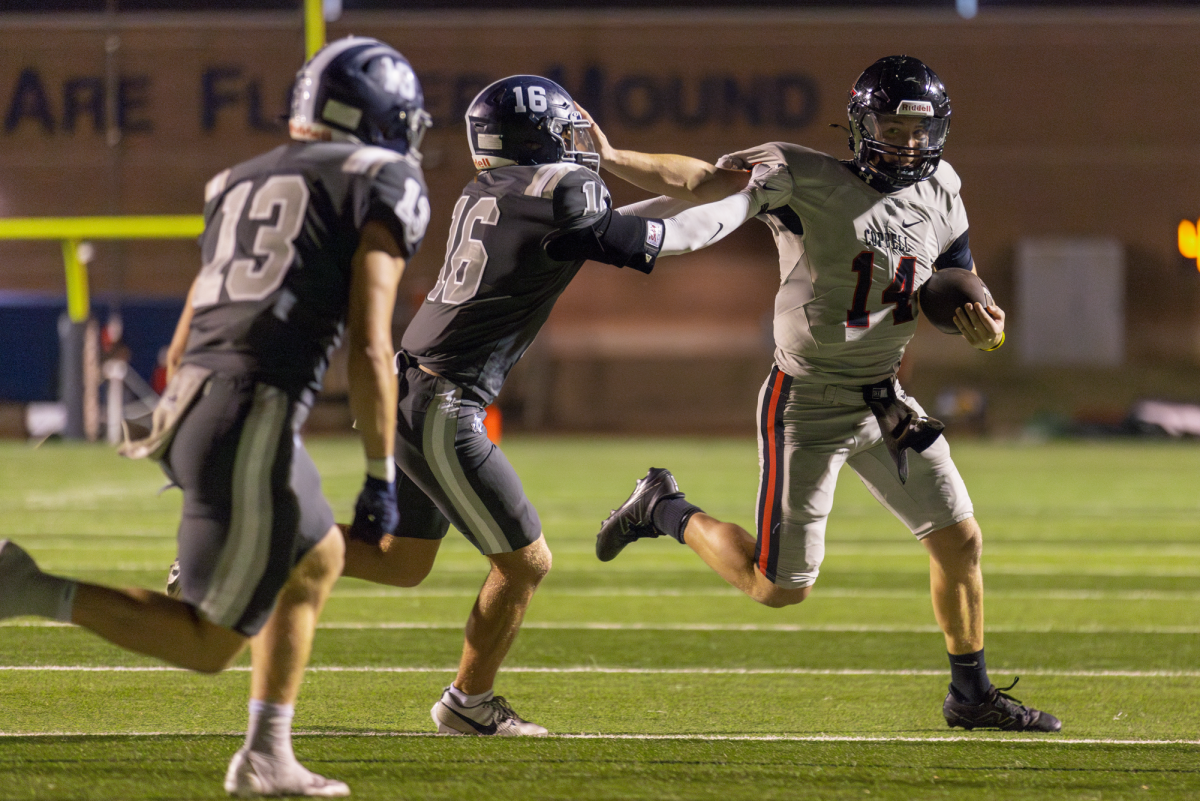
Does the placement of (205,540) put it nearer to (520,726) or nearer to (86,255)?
A: (520,726)

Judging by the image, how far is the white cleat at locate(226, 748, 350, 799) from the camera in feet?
9.20

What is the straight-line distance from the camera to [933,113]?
392 cm

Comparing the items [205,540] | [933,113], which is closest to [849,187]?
[933,113]

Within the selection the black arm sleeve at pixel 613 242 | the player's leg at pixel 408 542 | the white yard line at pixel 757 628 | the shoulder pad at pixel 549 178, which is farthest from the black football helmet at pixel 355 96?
the white yard line at pixel 757 628

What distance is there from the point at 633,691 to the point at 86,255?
1946cm

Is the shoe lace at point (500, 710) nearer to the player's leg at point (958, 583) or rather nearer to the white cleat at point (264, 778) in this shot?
the white cleat at point (264, 778)

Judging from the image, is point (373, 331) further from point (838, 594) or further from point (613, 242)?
point (838, 594)

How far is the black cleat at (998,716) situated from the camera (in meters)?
3.87

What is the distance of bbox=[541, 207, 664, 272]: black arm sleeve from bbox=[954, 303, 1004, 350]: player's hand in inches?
39.2

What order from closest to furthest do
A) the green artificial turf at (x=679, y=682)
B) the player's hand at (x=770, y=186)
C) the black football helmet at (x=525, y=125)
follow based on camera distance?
1. the green artificial turf at (x=679, y=682)
2. the black football helmet at (x=525, y=125)
3. the player's hand at (x=770, y=186)

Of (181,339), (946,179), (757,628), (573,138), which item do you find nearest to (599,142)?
(573,138)

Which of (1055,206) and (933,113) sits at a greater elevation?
(933,113)

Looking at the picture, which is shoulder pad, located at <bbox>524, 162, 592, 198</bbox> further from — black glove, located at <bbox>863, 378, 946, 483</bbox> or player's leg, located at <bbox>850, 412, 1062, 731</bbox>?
player's leg, located at <bbox>850, 412, 1062, 731</bbox>

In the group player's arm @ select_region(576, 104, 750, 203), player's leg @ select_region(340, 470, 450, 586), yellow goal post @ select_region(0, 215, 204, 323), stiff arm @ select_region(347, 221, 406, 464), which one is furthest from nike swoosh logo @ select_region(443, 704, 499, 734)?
yellow goal post @ select_region(0, 215, 204, 323)
